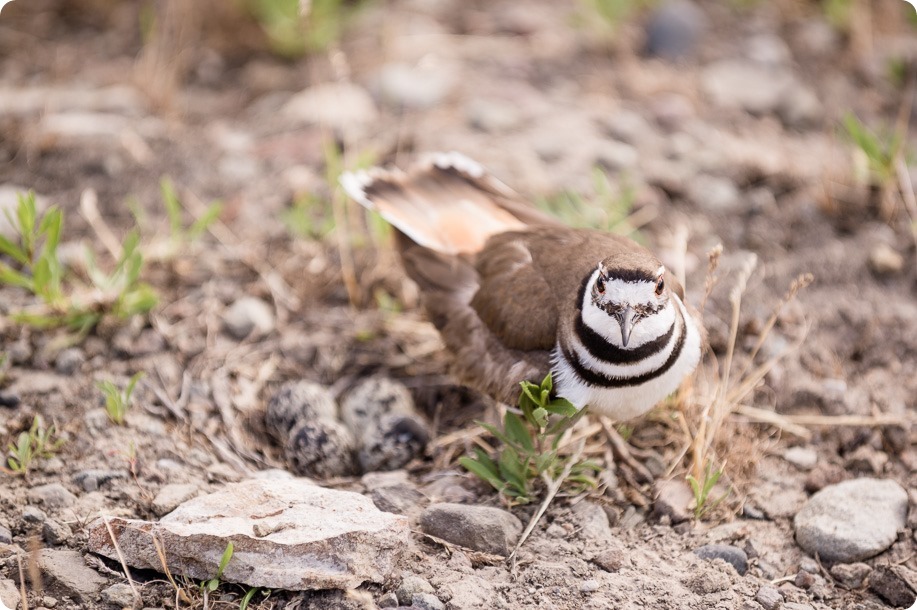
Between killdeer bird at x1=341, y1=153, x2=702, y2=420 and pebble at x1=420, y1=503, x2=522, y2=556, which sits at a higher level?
killdeer bird at x1=341, y1=153, x2=702, y2=420

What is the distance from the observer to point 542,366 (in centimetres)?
368

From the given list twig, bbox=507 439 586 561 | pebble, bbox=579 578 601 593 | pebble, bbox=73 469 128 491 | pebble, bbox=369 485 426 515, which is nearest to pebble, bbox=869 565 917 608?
pebble, bbox=579 578 601 593

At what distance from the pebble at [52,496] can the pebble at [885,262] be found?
400 centimetres

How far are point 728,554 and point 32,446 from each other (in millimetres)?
2727

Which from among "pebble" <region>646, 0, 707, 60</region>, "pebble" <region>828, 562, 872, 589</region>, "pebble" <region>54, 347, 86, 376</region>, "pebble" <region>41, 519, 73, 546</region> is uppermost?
"pebble" <region>646, 0, 707, 60</region>

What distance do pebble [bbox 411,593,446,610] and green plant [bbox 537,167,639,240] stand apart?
2360 millimetres

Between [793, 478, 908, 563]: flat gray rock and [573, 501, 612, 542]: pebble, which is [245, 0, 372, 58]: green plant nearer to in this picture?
[573, 501, 612, 542]: pebble

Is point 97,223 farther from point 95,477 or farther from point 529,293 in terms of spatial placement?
point 529,293

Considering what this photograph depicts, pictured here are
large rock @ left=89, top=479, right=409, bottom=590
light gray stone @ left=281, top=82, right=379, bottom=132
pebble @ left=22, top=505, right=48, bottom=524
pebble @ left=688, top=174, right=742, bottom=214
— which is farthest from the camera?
light gray stone @ left=281, top=82, right=379, bottom=132

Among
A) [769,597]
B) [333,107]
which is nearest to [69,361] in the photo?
[333,107]

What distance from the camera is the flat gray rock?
338 cm

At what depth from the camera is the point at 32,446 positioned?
357 centimetres

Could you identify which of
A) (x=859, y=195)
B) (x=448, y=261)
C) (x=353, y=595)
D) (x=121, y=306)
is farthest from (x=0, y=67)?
(x=859, y=195)

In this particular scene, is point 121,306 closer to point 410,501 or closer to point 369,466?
point 369,466
